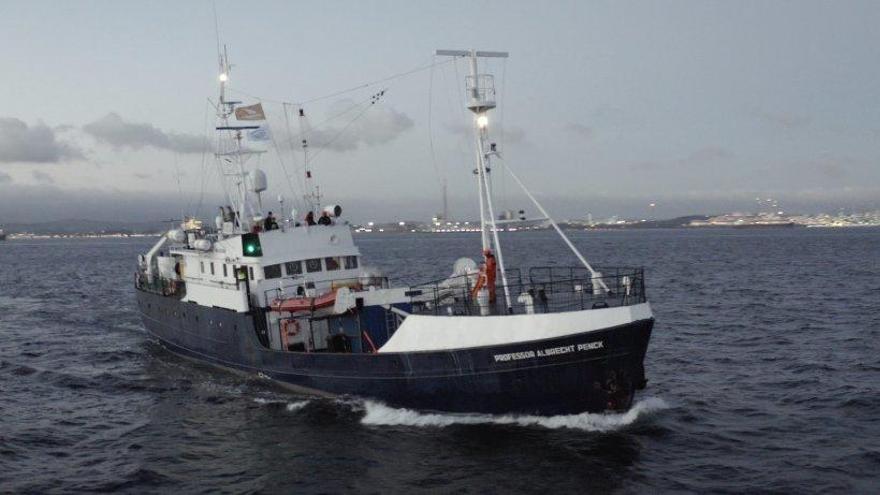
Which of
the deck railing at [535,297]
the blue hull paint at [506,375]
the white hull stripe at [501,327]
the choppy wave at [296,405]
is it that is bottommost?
the choppy wave at [296,405]

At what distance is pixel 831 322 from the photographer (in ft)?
124

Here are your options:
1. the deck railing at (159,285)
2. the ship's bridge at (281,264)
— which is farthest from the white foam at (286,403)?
the deck railing at (159,285)

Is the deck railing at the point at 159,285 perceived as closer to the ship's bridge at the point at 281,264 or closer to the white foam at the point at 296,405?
the ship's bridge at the point at 281,264

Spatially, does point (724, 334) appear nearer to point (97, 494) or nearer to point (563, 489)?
point (563, 489)

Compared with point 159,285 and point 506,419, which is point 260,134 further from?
point 506,419

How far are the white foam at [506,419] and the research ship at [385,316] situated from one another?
21 cm

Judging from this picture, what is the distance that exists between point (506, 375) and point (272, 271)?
1085cm

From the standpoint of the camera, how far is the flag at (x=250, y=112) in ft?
92.7

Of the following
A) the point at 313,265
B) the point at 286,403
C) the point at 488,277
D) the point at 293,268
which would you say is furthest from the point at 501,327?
the point at 293,268

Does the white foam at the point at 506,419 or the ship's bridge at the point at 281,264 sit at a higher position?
the ship's bridge at the point at 281,264

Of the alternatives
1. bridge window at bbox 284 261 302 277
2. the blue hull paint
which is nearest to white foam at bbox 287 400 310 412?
the blue hull paint

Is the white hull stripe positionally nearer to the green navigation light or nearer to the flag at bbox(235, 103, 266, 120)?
the green navigation light

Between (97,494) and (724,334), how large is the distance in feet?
91.7

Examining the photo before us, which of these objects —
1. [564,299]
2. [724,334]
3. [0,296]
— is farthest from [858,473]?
[0,296]
